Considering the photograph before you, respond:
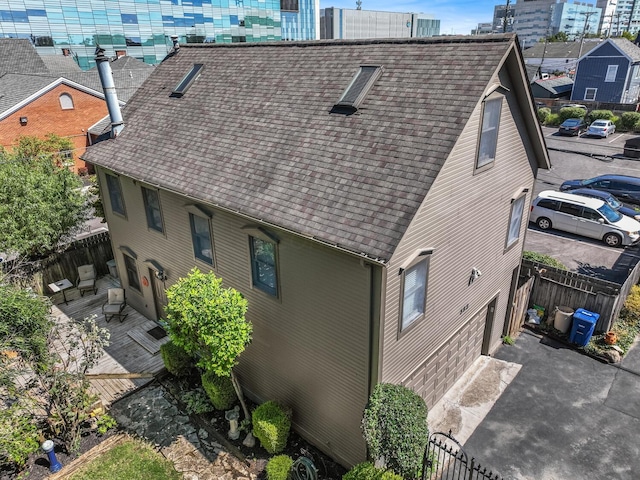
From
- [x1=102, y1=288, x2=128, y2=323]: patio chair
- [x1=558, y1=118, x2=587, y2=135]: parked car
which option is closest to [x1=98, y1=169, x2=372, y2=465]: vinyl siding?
[x1=102, y1=288, x2=128, y2=323]: patio chair

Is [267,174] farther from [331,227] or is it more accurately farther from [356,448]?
[356,448]

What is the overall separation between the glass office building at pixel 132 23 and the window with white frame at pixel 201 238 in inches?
2331

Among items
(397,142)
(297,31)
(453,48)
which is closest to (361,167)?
(397,142)

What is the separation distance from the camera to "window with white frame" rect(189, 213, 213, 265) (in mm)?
12234

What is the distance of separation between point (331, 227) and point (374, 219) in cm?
89

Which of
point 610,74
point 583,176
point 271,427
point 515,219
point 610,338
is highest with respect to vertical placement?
point 515,219

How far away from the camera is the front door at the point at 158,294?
1546cm

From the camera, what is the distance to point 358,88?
418 inches

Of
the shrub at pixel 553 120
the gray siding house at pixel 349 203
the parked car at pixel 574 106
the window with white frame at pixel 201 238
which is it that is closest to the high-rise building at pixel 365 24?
the parked car at pixel 574 106

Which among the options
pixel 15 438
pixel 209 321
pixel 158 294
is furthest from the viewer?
pixel 158 294

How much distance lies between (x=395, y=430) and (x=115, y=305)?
41.1ft

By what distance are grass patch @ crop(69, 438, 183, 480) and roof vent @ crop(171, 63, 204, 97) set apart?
1116cm

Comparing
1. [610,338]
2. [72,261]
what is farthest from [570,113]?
[72,261]

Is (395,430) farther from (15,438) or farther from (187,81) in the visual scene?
(187,81)
